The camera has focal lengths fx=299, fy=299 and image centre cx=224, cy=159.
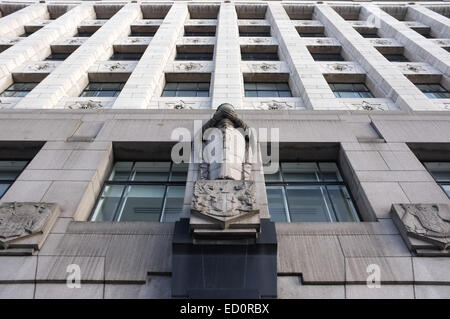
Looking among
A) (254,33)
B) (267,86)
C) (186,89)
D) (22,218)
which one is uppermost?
(254,33)

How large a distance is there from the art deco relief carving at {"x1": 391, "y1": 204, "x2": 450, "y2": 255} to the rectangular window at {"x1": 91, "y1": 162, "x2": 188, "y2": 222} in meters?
5.84

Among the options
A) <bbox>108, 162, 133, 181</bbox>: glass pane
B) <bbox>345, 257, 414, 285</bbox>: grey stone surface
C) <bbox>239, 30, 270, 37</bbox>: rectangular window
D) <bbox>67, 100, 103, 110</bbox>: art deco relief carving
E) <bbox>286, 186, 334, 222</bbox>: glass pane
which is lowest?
<bbox>345, 257, 414, 285</bbox>: grey stone surface

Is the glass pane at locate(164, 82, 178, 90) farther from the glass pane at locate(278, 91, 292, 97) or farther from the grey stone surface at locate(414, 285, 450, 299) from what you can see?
the grey stone surface at locate(414, 285, 450, 299)

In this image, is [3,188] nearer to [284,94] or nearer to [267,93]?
[267,93]

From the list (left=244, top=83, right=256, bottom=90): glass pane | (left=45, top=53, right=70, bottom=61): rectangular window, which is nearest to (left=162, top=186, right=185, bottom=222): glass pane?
(left=244, top=83, right=256, bottom=90): glass pane

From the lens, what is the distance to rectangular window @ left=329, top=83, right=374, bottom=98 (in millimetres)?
14695

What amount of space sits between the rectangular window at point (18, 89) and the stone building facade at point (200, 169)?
0.38 ft

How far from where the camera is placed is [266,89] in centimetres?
1524

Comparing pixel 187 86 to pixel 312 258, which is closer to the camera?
pixel 312 258

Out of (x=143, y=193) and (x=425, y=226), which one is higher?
(x=143, y=193)

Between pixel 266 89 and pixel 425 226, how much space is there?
1013cm

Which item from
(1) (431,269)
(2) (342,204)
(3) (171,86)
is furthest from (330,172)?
(3) (171,86)

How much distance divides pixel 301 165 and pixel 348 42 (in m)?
11.3
